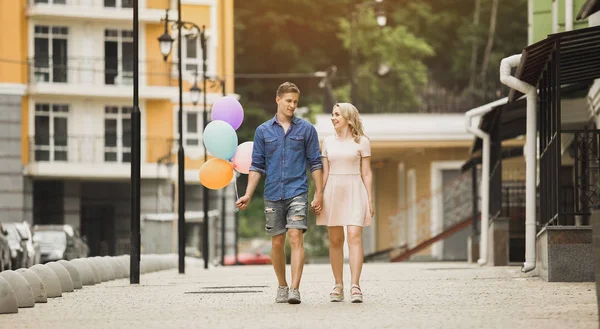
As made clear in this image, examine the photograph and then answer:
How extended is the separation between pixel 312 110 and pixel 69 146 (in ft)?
38.3

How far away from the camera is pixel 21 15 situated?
184 feet

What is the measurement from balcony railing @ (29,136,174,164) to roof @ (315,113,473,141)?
1425cm

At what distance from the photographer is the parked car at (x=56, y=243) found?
4091 cm

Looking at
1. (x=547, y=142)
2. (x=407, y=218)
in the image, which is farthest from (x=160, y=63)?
(x=547, y=142)

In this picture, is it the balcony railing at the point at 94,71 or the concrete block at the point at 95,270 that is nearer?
the concrete block at the point at 95,270

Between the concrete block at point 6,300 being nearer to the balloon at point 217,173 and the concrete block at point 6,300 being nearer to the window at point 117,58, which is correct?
the balloon at point 217,173

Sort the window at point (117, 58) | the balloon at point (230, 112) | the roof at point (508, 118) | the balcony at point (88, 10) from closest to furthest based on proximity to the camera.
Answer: the balloon at point (230, 112) → the roof at point (508, 118) → the balcony at point (88, 10) → the window at point (117, 58)

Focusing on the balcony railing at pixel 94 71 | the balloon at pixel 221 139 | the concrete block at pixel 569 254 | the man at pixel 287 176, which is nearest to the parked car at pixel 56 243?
the balcony railing at pixel 94 71

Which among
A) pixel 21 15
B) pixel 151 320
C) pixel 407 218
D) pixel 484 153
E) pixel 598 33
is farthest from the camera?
pixel 21 15

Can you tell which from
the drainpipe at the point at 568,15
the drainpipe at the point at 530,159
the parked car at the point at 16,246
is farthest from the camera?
the parked car at the point at 16,246

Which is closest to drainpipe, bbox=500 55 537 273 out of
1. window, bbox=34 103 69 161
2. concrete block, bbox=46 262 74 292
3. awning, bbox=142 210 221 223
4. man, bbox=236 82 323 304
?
concrete block, bbox=46 262 74 292

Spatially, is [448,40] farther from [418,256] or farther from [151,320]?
[151,320]

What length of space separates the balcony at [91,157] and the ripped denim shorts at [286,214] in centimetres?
4256

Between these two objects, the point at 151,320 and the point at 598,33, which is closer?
the point at 151,320
